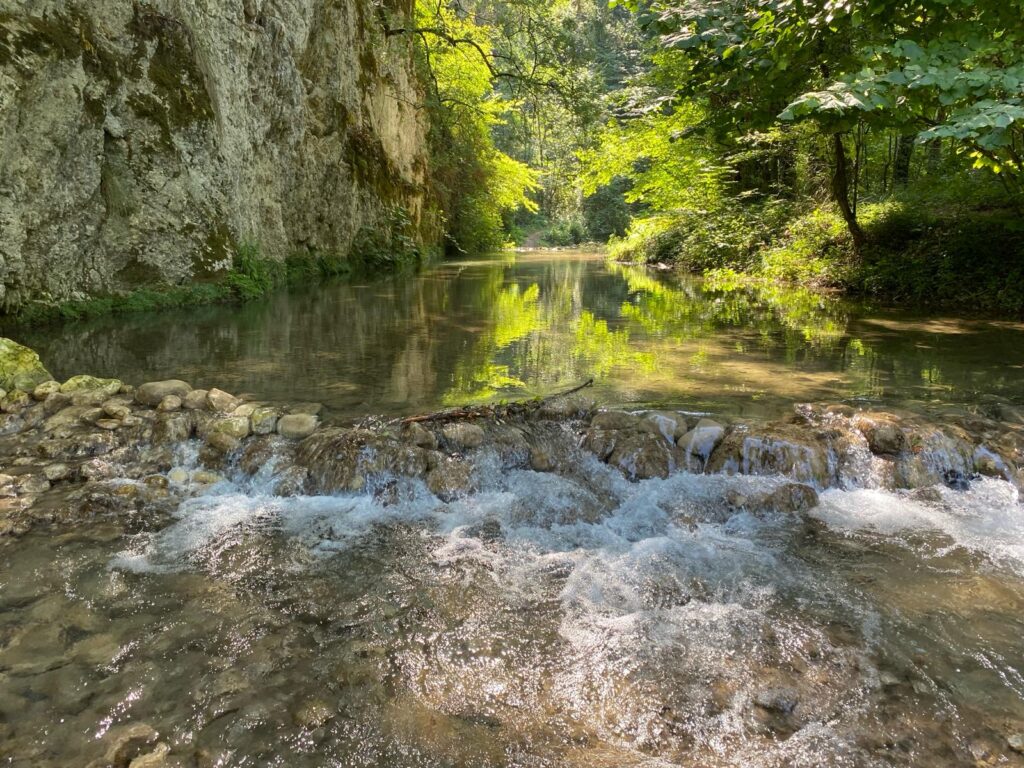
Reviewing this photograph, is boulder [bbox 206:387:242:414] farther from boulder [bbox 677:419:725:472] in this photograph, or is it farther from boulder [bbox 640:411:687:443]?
boulder [bbox 677:419:725:472]

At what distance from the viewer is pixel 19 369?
19.0 feet

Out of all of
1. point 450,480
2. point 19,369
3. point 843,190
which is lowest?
point 450,480

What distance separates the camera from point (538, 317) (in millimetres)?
10922

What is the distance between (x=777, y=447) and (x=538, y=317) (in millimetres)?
6471

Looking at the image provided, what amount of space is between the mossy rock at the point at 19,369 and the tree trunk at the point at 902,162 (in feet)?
53.5

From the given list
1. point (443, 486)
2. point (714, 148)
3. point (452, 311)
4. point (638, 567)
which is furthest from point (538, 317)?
point (714, 148)

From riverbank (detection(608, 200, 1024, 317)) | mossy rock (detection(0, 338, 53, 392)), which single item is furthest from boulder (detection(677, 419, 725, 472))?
riverbank (detection(608, 200, 1024, 317))

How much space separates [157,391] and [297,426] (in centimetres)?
144

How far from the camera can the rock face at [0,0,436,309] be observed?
811 cm

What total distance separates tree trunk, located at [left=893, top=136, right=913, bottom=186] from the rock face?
11.8 m

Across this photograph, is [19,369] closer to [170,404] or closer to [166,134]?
[170,404]

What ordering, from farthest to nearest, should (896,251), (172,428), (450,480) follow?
(896,251)
(172,428)
(450,480)

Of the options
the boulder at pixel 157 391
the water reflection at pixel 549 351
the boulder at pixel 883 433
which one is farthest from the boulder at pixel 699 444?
the boulder at pixel 157 391

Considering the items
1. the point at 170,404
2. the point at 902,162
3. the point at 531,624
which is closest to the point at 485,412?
the point at 531,624
